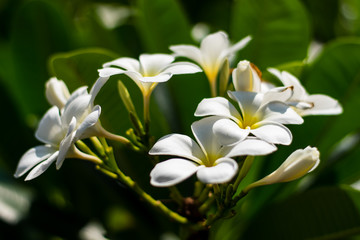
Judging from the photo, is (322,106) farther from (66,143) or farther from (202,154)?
(66,143)

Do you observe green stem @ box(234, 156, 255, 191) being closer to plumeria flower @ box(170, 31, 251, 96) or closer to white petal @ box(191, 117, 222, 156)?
white petal @ box(191, 117, 222, 156)

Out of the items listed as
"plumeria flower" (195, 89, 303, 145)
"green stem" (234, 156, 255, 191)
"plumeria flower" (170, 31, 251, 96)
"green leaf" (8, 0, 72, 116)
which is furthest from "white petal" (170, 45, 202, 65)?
"green leaf" (8, 0, 72, 116)

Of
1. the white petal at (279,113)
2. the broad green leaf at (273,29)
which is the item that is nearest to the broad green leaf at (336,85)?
the broad green leaf at (273,29)

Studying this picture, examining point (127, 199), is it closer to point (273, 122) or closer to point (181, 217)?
point (181, 217)

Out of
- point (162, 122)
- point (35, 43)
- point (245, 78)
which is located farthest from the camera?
point (35, 43)

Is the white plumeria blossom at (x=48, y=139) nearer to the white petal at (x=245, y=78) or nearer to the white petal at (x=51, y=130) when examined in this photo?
the white petal at (x=51, y=130)

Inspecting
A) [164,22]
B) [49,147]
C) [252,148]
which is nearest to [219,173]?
[252,148]

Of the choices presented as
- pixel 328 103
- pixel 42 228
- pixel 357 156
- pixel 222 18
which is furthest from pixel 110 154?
pixel 222 18
